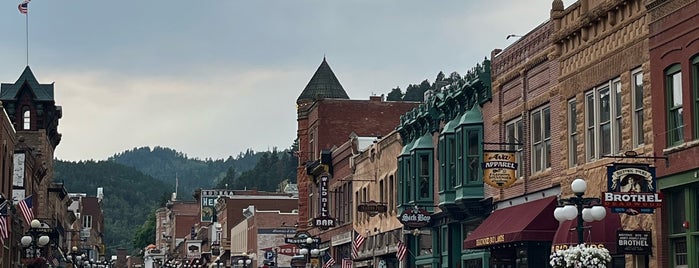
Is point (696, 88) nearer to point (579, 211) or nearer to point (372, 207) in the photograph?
point (579, 211)

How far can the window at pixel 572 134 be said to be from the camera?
34.6 meters

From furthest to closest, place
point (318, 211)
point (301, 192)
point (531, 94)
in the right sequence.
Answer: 1. point (301, 192)
2. point (318, 211)
3. point (531, 94)

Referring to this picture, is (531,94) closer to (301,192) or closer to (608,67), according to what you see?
(608,67)

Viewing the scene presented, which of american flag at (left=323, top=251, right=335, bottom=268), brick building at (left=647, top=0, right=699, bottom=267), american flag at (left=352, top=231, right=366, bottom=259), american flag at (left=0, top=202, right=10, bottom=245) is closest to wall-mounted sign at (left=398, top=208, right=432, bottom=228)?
american flag at (left=0, top=202, right=10, bottom=245)

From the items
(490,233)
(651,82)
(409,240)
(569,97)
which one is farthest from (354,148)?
(651,82)

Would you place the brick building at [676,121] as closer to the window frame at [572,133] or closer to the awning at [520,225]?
the window frame at [572,133]

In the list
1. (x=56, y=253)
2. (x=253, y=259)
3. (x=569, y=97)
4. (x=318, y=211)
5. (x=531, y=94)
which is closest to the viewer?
(x=569, y=97)

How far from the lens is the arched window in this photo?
96.7 m

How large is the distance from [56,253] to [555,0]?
2707 inches

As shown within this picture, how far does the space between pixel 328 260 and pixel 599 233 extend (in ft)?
135

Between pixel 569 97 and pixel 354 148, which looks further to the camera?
pixel 354 148

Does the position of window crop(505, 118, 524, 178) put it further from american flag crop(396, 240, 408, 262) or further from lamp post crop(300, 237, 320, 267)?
lamp post crop(300, 237, 320, 267)

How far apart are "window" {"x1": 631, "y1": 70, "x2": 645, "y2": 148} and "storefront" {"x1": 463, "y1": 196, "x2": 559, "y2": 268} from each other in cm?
547

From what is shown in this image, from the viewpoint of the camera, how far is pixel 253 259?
103750 millimetres
